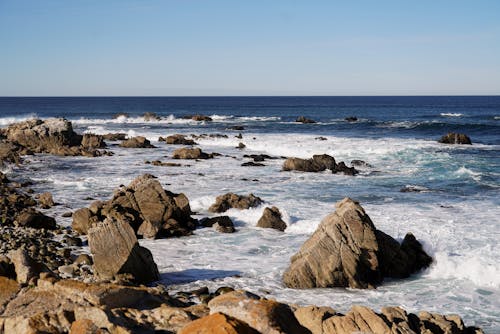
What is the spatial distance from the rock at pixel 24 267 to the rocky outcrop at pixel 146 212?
8.56m

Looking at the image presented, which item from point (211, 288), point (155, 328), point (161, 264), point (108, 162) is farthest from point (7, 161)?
point (155, 328)

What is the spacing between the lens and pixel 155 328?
769 centimetres

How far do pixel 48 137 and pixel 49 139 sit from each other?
0.88 feet

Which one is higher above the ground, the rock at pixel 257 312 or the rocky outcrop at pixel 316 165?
the rock at pixel 257 312

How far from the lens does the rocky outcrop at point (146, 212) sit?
19688 millimetres

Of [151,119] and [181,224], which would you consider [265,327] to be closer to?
[181,224]

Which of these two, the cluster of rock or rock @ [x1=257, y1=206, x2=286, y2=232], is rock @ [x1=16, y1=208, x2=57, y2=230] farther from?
the cluster of rock

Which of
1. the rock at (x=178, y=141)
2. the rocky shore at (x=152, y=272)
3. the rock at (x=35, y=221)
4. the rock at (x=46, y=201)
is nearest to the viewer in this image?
the rocky shore at (x=152, y=272)

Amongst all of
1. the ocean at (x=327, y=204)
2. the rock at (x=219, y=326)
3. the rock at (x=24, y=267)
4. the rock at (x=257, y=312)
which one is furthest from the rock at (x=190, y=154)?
the rock at (x=219, y=326)

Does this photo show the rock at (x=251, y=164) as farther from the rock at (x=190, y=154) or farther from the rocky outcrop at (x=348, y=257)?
the rocky outcrop at (x=348, y=257)

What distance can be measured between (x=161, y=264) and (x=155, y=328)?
8711 millimetres

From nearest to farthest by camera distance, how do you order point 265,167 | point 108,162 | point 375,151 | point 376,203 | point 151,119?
1. point 376,203
2. point 265,167
3. point 108,162
4. point 375,151
5. point 151,119

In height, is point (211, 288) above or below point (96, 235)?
below

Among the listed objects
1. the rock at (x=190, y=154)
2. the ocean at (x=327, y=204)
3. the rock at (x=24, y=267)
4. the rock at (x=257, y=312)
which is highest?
the rock at (x=257, y=312)
